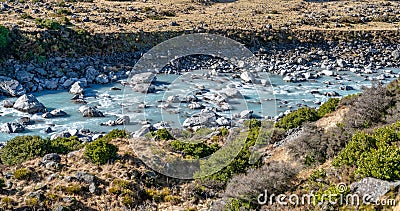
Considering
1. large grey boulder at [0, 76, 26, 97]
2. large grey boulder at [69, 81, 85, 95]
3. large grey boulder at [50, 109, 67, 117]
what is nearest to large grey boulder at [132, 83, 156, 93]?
large grey boulder at [69, 81, 85, 95]

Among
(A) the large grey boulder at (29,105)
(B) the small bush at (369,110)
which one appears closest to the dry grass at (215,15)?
(A) the large grey boulder at (29,105)

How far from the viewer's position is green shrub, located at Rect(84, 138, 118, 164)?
57.8 feet

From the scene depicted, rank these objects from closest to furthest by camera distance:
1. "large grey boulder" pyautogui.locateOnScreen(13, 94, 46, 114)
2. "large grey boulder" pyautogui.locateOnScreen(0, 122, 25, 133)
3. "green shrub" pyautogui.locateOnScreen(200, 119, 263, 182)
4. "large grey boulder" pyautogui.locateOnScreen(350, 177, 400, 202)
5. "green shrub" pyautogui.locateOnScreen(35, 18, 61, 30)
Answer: "large grey boulder" pyautogui.locateOnScreen(350, 177, 400, 202) → "green shrub" pyautogui.locateOnScreen(200, 119, 263, 182) → "large grey boulder" pyautogui.locateOnScreen(0, 122, 25, 133) → "large grey boulder" pyautogui.locateOnScreen(13, 94, 46, 114) → "green shrub" pyautogui.locateOnScreen(35, 18, 61, 30)

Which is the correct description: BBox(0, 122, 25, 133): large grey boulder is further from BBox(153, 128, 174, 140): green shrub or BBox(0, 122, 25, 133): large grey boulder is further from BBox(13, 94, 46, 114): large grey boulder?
BBox(153, 128, 174, 140): green shrub

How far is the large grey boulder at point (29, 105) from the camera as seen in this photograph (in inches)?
1231

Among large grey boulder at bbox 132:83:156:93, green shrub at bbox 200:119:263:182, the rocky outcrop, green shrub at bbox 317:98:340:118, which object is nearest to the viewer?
green shrub at bbox 200:119:263:182

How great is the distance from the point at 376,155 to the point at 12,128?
23292mm

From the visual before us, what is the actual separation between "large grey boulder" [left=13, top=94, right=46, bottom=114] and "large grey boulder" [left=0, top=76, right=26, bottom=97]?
3214 mm

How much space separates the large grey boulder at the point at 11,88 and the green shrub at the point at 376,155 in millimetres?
29520

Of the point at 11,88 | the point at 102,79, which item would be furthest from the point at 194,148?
the point at 102,79

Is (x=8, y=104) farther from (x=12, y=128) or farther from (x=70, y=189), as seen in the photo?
(x=70, y=189)

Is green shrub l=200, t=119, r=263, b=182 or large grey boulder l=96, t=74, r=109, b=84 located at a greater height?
green shrub l=200, t=119, r=263, b=182

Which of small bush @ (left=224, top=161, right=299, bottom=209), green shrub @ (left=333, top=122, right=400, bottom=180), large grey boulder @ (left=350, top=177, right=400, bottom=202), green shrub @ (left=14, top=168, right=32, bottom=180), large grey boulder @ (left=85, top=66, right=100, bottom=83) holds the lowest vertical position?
large grey boulder @ (left=85, top=66, right=100, bottom=83)

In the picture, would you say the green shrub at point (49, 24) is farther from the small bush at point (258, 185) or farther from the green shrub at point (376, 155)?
the green shrub at point (376, 155)
